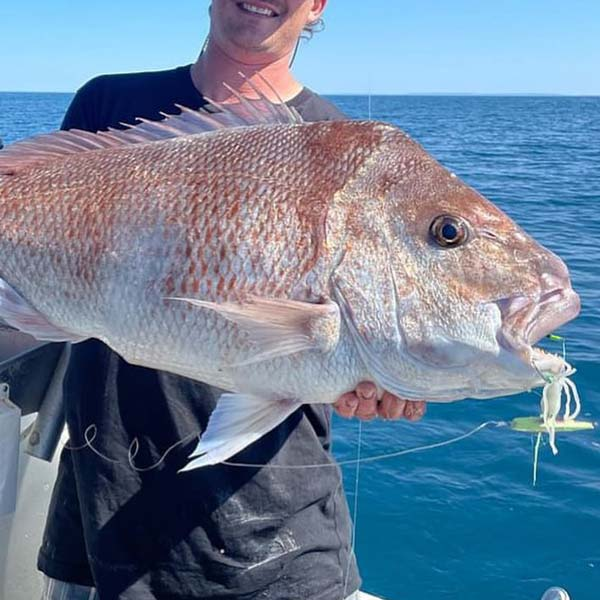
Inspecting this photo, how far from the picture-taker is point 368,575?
16.2ft

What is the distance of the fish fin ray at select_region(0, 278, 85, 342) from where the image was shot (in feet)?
6.10

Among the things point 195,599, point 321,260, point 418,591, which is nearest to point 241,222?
point 321,260

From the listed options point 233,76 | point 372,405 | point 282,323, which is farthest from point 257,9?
point 372,405

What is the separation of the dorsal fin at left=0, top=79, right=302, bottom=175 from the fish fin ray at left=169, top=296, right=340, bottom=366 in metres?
0.50

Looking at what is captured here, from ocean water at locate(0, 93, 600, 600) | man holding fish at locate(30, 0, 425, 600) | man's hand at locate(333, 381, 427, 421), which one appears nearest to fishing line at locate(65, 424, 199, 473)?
man holding fish at locate(30, 0, 425, 600)

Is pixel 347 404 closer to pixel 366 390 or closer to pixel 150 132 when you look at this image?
pixel 366 390

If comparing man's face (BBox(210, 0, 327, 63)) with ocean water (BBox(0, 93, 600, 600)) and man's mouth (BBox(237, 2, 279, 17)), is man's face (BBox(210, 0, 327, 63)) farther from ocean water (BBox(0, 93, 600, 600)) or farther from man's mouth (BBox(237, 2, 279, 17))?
ocean water (BBox(0, 93, 600, 600))

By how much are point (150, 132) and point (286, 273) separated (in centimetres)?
55

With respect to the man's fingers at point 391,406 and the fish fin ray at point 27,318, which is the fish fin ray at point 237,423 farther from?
the fish fin ray at point 27,318

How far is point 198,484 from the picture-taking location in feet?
A: 7.04

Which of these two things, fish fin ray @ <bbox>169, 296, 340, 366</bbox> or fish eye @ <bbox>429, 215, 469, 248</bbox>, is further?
fish eye @ <bbox>429, 215, 469, 248</bbox>

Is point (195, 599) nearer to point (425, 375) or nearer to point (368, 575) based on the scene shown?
point (425, 375)

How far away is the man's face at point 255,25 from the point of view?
2.25 metres

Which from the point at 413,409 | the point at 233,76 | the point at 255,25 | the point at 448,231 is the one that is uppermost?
the point at 255,25
